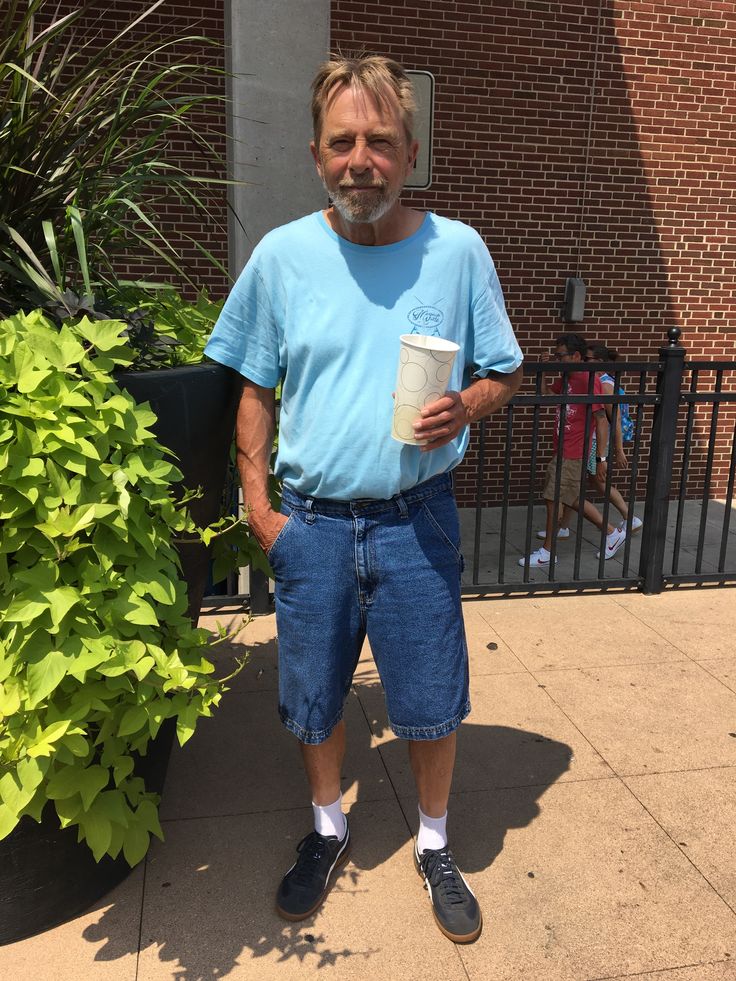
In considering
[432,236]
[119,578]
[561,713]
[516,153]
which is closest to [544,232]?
[516,153]

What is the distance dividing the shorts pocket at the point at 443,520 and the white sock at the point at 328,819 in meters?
0.84

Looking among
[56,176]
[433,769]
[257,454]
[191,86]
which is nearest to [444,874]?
[433,769]

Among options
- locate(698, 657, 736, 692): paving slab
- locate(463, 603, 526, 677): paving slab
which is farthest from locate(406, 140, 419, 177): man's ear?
locate(698, 657, 736, 692): paving slab

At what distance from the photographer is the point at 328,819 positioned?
7.88 ft

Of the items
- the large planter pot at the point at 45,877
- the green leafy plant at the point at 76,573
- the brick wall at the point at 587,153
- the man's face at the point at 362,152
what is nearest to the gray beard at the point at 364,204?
the man's face at the point at 362,152

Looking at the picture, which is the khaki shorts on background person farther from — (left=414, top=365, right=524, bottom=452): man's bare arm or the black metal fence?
(left=414, top=365, right=524, bottom=452): man's bare arm

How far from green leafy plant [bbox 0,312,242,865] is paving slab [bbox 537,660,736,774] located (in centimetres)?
186

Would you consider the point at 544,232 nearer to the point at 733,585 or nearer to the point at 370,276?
the point at 733,585

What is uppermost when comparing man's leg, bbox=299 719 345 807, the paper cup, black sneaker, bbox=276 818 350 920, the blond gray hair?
the blond gray hair

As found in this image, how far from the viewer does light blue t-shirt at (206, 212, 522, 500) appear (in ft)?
6.41

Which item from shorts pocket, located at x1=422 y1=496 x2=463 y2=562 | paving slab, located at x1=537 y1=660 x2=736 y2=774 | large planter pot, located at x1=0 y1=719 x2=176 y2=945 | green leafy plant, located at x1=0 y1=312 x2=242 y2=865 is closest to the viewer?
green leafy plant, located at x1=0 y1=312 x2=242 y2=865

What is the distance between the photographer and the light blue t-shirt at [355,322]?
1.95 m

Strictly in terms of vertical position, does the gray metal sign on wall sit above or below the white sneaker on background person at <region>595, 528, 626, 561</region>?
above

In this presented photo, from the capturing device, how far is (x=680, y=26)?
694cm
